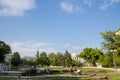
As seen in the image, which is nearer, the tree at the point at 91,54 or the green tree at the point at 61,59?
the tree at the point at 91,54

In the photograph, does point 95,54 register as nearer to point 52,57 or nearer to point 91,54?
point 91,54

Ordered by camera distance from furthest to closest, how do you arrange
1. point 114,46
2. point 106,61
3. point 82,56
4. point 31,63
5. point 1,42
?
1. point 31,63
2. point 82,56
3. point 1,42
4. point 106,61
5. point 114,46

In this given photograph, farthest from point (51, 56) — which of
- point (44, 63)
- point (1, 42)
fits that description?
point (1, 42)

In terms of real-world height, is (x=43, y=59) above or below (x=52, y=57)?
below

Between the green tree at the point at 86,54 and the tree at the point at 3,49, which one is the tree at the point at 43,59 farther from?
the tree at the point at 3,49

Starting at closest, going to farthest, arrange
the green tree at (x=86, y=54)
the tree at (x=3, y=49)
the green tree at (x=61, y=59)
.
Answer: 1. the tree at (x=3, y=49)
2. the green tree at (x=61, y=59)
3. the green tree at (x=86, y=54)

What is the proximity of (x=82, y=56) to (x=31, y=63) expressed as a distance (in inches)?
1282

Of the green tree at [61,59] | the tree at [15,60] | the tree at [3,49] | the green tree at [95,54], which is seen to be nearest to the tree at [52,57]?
the green tree at [61,59]

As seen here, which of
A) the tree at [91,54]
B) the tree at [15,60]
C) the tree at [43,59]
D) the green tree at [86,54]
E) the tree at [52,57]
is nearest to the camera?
the tree at [15,60]

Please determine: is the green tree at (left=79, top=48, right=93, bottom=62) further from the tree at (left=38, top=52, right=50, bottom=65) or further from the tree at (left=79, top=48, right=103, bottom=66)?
the tree at (left=38, top=52, right=50, bottom=65)

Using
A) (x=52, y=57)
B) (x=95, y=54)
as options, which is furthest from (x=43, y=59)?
(x=95, y=54)

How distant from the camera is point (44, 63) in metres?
130

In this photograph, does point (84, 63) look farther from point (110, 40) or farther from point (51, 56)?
point (110, 40)

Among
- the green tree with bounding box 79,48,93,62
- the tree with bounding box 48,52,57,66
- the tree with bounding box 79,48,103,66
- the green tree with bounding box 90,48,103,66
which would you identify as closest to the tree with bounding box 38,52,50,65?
the tree with bounding box 48,52,57,66
